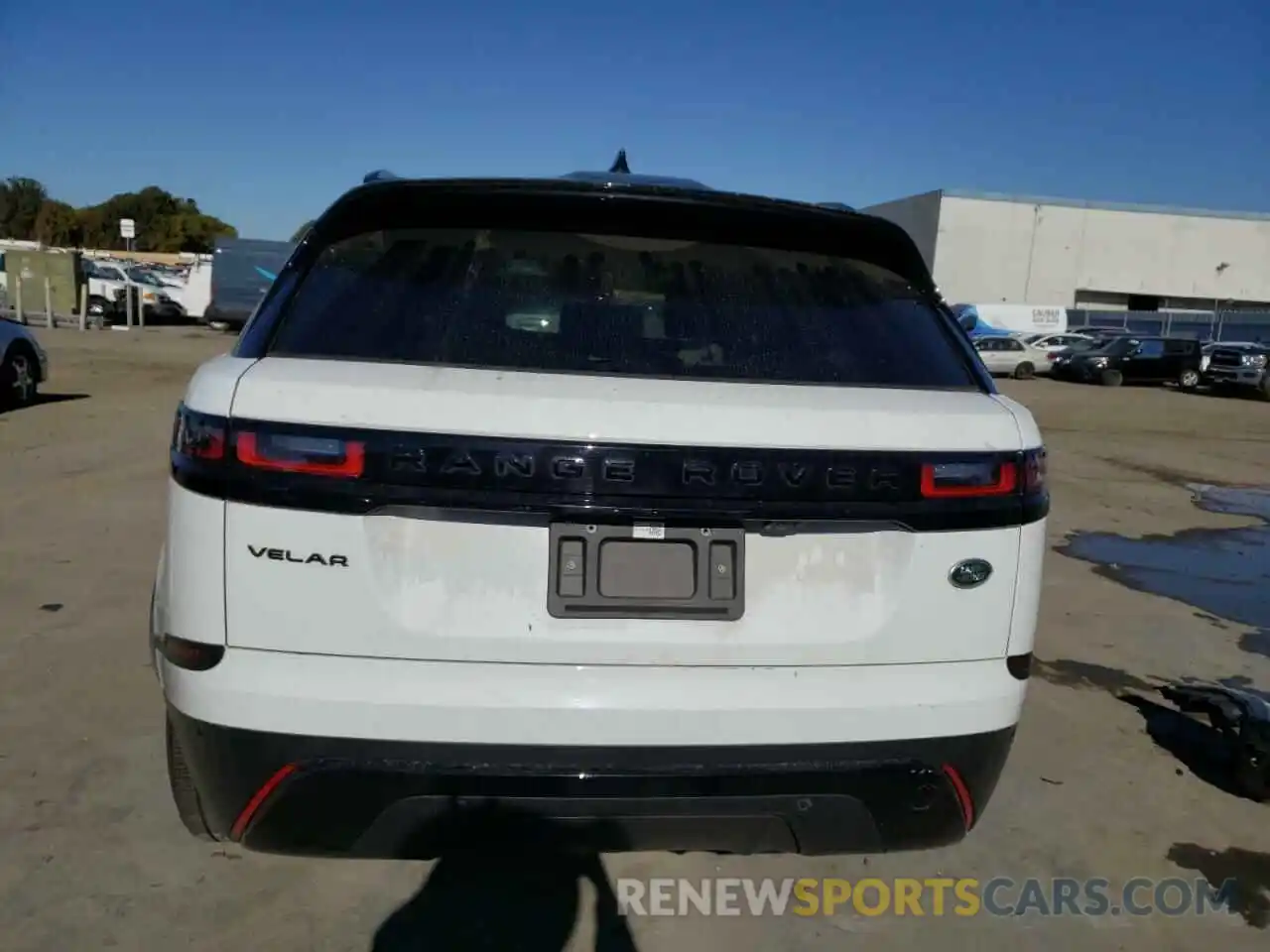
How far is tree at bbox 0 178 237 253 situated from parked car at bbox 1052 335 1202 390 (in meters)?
66.5

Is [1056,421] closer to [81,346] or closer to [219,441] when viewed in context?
[219,441]

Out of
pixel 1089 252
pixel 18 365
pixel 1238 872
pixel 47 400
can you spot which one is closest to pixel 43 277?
pixel 47 400

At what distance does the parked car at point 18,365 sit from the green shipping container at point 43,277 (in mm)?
18645

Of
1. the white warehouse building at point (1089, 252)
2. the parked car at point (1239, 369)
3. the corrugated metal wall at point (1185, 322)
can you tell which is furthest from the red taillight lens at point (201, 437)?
the white warehouse building at point (1089, 252)

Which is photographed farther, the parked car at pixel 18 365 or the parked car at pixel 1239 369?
the parked car at pixel 1239 369

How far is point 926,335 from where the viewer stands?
235 cm

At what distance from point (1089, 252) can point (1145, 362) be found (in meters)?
28.5

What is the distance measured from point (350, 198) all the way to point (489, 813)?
1.41m

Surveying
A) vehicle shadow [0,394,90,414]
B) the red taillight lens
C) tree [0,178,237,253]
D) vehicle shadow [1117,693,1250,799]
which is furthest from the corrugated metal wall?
tree [0,178,237,253]

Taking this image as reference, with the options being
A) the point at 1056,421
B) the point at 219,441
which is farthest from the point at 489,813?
the point at 1056,421

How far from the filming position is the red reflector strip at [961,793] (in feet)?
6.92

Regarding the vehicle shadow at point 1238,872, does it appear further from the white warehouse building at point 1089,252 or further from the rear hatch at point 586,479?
the white warehouse building at point 1089,252

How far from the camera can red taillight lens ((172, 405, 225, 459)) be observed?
74.9 inches

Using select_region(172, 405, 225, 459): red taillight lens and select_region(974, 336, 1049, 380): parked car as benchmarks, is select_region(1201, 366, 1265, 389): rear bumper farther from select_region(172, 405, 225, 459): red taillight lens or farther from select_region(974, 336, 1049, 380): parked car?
select_region(172, 405, 225, 459): red taillight lens
